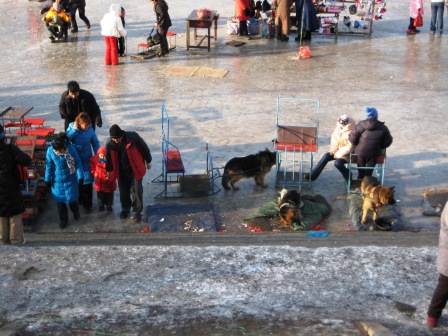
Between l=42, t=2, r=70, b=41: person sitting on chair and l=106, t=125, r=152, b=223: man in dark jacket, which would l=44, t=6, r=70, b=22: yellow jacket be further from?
l=106, t=125, r=152, b=223: man in dark jacket

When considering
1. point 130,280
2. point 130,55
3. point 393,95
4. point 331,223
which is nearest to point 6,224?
point 130,280

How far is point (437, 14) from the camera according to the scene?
18547 millimetres

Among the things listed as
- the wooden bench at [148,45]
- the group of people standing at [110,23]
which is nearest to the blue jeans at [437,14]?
the wooden bench at [148,45]

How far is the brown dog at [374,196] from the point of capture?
8.69 meters

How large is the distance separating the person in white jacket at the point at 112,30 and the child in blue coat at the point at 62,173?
7.11 meters

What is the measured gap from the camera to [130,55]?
16.9 metres

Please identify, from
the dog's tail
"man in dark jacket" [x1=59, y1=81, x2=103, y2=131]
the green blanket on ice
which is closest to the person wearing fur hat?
the green blanket on ice

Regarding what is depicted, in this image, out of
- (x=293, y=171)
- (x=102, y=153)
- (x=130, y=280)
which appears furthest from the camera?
(x=293, y=171)

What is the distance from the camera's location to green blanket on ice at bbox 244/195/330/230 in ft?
29.6

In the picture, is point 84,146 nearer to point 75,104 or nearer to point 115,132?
point 115,132

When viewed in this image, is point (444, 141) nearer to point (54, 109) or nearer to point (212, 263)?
point (212, 263)

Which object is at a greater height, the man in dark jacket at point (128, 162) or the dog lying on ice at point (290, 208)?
the man in dark jacket at point (128, 162)

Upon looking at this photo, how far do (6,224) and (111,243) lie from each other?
118 centimetres

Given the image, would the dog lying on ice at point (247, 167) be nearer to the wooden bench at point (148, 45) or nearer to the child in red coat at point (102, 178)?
the child in red coat at point (102, 178)
